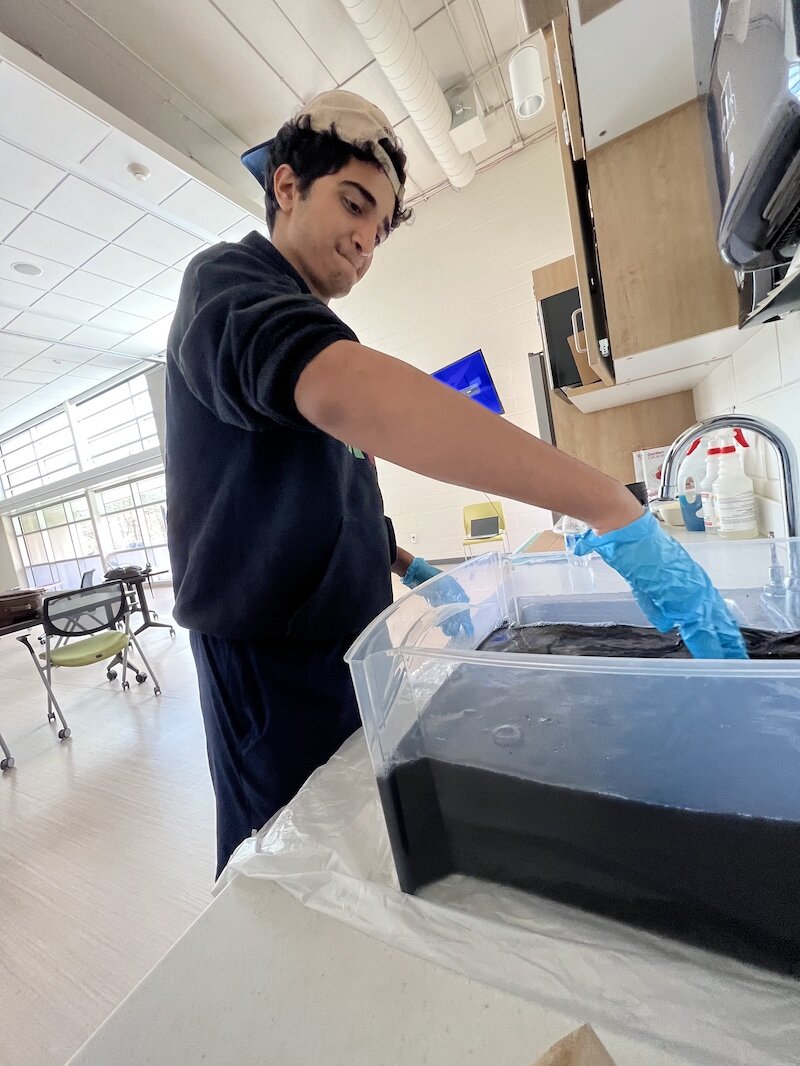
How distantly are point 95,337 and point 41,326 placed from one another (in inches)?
20.2

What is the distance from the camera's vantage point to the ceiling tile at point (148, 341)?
4898 mm

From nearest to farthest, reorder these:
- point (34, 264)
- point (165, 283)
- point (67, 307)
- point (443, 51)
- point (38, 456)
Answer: point (443, 51)
point (34, 264)
point (165, 283)
point (67, 307)
point (38, 456)

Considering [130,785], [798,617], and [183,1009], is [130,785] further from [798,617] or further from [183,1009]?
[798,617]

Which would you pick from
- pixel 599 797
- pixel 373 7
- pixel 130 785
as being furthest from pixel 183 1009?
pixel 373 7

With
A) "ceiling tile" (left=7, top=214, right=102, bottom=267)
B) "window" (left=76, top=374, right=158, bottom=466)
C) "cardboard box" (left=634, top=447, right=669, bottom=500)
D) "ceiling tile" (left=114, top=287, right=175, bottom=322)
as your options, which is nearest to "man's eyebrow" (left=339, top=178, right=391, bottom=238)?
"cardboard box" (left=634, top=447, right=669, bottom=500)

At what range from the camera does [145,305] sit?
4.38 meters

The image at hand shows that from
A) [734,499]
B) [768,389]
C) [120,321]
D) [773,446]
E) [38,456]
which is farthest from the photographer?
[38,456]

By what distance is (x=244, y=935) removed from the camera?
34 centimetres

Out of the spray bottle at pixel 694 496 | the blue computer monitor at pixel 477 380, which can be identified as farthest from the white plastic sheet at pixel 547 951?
the blue computer monitor at pixel 477 380

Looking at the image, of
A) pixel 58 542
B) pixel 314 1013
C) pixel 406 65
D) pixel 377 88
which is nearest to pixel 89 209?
pixel 377 88

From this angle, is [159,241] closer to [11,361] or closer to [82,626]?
[82,626]

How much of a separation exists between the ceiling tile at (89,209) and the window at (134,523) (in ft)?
13.8

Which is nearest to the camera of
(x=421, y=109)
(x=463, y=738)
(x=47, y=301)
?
(x=463, y=738)

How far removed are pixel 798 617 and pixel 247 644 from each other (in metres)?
0.73
